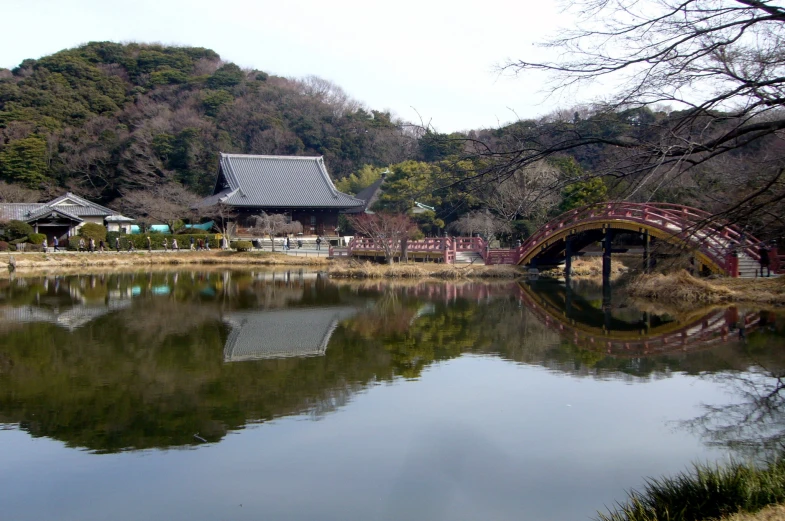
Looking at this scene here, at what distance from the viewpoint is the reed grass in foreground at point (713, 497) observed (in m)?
4.16

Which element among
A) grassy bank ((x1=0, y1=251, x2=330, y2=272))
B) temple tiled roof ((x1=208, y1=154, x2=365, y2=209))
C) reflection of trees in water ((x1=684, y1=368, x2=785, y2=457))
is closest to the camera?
reflection of trees in water ((x1=684, y1=368, x2=785, y2=457))

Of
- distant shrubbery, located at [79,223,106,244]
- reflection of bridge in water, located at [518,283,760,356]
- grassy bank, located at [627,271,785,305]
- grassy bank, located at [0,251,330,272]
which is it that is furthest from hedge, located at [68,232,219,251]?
grassy bank, located at [627,271,785,305]

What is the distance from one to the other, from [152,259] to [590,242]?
17848mm

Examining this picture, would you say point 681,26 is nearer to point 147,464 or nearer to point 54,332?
point 147,464

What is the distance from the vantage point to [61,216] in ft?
103

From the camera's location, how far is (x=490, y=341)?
1195cm

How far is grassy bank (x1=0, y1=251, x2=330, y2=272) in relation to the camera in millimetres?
26547

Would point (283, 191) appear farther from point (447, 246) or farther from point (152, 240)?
point (447, 246)

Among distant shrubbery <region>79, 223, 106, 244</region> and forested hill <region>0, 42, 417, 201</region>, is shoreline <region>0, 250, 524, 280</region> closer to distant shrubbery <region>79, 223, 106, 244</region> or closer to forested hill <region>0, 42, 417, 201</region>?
distant shrubbery <region>79, 223, 106, 244</region>

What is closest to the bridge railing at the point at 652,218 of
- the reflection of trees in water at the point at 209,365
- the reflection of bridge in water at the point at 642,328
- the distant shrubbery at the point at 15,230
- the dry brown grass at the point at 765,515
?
the reflection of bridge in water at the point at 642,328

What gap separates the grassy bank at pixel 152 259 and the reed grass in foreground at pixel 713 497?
2331 centimetres

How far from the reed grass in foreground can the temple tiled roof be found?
3183cm

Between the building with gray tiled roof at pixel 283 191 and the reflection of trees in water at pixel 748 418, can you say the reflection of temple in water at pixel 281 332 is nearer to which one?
the reflection of trees in water at pixel 748 418

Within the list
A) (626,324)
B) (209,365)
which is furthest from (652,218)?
(209,365)
